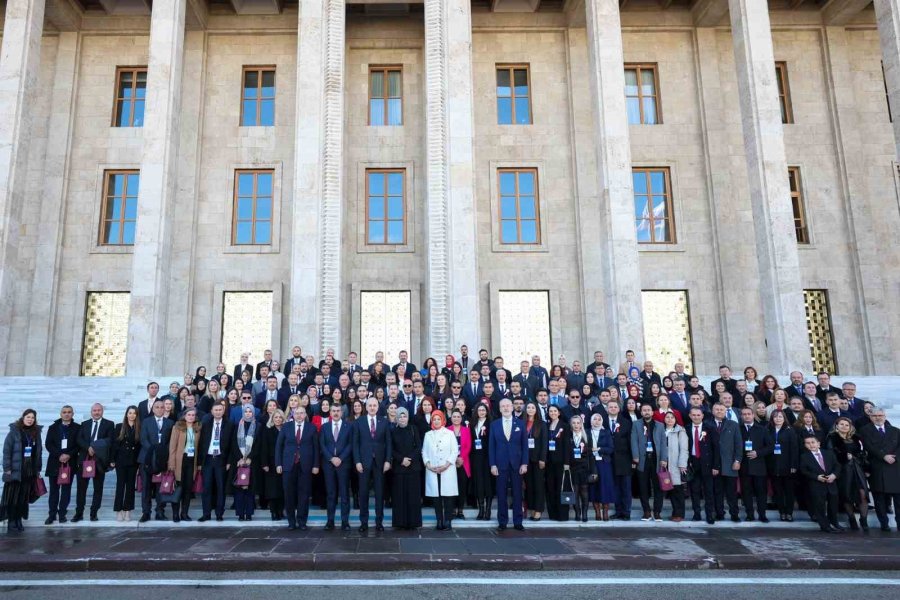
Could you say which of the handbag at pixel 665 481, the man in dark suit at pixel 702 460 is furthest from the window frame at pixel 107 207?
the man in dark suit at pixel 702 460

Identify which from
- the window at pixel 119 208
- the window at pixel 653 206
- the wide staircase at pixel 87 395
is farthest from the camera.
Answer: the window at pixel 653 206

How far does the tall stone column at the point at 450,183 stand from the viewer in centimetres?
1658

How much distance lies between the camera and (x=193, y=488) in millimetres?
9719

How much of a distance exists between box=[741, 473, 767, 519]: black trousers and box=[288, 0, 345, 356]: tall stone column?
1024 cm

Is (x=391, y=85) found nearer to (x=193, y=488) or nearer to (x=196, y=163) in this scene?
(x=196, y=163)

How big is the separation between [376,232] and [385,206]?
91cm

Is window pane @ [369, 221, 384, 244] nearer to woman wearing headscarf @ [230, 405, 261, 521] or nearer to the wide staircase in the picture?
the wide staircase

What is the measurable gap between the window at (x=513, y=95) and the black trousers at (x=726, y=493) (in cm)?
1468

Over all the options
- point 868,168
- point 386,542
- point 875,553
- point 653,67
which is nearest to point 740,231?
point 868,168

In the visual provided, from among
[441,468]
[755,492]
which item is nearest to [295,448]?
[441,468]

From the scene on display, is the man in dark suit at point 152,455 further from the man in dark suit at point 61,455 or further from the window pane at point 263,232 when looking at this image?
the window pane at point 263,232

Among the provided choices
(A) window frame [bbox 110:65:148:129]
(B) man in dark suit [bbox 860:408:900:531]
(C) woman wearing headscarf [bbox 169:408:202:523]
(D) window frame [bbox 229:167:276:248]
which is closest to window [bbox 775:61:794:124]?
(B) man in dark suit [bbox 860:408:900:531]

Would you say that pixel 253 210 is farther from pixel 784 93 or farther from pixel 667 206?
pixel 784 93

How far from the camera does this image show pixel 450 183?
17250mm
